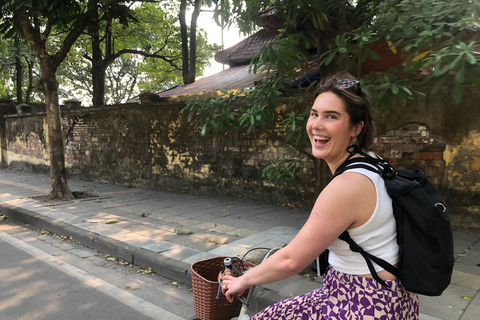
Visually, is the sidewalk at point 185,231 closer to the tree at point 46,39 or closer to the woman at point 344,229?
the tree at point 46,39

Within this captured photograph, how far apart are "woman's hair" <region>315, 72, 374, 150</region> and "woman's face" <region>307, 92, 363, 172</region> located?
0.06 ft

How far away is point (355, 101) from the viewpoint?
1373 millimetres

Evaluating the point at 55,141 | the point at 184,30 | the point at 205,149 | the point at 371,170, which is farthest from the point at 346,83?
the point at 184,30

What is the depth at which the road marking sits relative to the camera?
3277 mm

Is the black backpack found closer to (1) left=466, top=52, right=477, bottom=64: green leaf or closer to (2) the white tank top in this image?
(2) the white tank top

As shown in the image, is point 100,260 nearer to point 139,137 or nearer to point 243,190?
point 243,190

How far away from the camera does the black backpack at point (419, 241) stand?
3.93 feet

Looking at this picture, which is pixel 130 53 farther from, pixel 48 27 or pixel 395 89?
pixel 395 89

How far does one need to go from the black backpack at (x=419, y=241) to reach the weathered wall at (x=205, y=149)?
423 cm

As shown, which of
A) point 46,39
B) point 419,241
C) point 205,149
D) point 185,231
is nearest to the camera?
point 419,241

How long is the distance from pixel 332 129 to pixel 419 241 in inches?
19.6

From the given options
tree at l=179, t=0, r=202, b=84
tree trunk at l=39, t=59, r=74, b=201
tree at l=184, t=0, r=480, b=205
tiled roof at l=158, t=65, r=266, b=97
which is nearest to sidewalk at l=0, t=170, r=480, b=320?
tree trunk at l=39, t=59, r=74, b=201

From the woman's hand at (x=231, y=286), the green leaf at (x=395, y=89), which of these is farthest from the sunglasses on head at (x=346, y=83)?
the green leaf at (x=395, y=89)

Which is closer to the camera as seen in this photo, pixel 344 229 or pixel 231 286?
pixel 344 229
